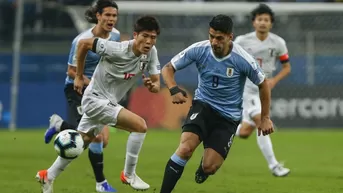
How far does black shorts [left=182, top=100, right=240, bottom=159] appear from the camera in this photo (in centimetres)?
980

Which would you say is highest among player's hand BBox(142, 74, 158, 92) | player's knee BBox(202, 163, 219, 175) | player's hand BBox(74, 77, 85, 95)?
player's hand BBox(142, 74, 158, 92)

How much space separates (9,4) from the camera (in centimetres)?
2598

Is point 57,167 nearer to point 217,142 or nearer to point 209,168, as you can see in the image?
point 209,168

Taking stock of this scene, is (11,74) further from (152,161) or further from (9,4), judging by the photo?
(152,161)

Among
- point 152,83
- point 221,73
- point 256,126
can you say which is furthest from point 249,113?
point 221,73

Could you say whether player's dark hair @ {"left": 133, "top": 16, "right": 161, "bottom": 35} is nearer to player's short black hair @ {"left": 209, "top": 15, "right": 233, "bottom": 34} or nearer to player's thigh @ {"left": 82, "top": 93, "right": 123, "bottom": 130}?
player's short black hair @ {"left": 209, "top": 15, "right": 233, "bottom": 34}

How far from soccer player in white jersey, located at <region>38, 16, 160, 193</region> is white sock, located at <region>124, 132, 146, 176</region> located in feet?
0.04

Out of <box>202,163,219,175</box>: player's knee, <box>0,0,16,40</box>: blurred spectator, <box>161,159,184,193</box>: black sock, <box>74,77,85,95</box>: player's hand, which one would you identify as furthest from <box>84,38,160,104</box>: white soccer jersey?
<box>0,0,16,40</box>: blurred spectator

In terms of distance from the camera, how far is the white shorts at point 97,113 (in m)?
10.3

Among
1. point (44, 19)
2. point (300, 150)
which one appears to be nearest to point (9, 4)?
point (44, 19)

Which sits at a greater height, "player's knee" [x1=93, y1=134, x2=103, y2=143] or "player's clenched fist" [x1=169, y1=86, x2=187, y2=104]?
"player's clenched fist" [x1=169, y1=86, x2=187, y2=104]

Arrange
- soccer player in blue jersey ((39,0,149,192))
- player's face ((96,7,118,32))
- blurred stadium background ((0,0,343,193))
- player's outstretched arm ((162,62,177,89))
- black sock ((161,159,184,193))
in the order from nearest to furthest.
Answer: black sock ((161,159,184,193)) → player's outstretched arm ((162,62,177,89)) → soccer player in blue jersey ((39,0,149,192)) → player's face ((96,7,118,32)) → blurred stadium background ((0,0,343,193))

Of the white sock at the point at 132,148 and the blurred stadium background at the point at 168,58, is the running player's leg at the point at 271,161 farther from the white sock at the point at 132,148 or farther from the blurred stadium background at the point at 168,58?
the blurred stadium background at the point at 168,58

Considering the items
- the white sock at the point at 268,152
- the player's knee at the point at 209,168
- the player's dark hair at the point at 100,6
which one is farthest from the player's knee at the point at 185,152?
the white sock at the point at 268,152
